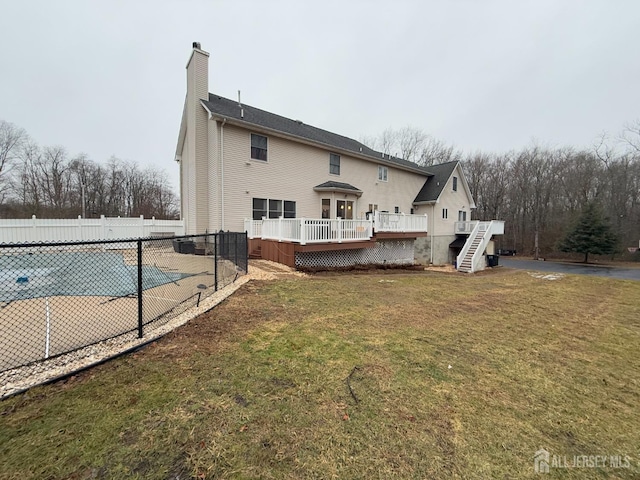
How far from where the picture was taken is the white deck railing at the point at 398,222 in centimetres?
1356

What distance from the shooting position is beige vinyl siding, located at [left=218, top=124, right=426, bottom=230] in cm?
1234

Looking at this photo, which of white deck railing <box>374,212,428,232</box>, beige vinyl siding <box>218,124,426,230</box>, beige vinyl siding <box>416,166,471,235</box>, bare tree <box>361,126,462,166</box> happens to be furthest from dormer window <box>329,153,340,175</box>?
bare tree <box>361,126,462,166</box>

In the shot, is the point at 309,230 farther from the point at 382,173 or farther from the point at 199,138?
the point at 382,173

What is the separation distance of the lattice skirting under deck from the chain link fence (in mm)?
3747

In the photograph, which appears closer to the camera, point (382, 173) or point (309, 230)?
point (309, 230)

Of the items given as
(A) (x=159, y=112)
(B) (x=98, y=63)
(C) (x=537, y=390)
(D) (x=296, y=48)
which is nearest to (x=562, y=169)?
(D) (x=296, y=48)

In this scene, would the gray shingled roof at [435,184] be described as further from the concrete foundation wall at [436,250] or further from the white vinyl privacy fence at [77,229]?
the white vinyl privacy fence at [77,229]

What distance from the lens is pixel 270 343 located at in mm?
3676

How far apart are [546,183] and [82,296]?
43882 mm

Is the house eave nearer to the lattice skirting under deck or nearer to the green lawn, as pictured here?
the lattice skirting under deck

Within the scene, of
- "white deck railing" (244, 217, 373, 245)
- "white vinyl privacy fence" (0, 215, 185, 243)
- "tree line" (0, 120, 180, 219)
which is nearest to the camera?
"white deck railing" (244, 217, 373, 245)

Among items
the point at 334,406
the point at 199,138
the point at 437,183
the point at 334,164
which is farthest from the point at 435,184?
the point at 334,406

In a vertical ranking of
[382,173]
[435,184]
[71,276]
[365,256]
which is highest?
[382,173]

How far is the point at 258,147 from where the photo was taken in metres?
13.1
